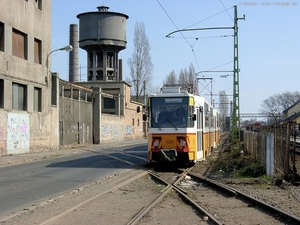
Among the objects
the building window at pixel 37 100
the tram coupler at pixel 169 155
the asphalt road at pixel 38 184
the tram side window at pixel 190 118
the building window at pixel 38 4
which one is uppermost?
the building window at pixel 38 4

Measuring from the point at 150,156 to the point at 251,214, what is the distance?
403 inches

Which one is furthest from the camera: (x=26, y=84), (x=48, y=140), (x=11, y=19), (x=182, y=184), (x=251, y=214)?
(x=48, y=140)

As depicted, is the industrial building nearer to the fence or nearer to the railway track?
the fence

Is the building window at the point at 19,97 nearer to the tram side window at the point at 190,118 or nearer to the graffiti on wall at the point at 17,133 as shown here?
the graffiti on wall at the point at 17,133

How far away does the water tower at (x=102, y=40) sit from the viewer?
58.3 meters

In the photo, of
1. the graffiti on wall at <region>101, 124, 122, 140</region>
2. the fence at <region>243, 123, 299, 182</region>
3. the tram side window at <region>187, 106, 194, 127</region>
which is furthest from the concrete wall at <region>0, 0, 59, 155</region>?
the fence at <region>243, 123, 299, 182</region>

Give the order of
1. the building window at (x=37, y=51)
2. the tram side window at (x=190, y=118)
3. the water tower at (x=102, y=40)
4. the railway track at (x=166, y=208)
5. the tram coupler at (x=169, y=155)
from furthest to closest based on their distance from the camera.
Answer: the water tower at (x=102, y=40), the building window at (x=37, y=51), the tram side window at (x=190, y=118), the tram coupler at (x=169, y=155), the railway track at (x=166, y=208)

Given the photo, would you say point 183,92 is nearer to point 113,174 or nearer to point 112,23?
point 113,174

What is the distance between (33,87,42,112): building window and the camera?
32625mm

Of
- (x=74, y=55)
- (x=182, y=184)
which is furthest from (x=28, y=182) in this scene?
(x=74, y=55)

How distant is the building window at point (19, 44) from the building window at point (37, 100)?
121 inches

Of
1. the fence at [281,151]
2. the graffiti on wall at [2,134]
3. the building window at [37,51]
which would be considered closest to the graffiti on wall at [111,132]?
the building window at [37,51]

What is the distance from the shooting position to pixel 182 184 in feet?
48.3

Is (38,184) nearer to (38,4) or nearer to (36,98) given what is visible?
(36,98)
